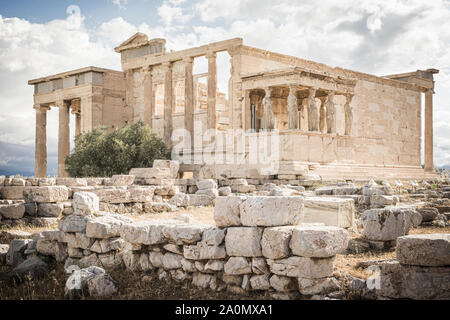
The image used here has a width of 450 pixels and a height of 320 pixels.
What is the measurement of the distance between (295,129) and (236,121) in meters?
3.69

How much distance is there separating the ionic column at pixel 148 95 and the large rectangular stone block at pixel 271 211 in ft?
67.2

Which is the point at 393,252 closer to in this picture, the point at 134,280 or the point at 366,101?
the point at 134,280

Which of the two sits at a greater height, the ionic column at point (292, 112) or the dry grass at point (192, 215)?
the ionic column at point (292, 112)

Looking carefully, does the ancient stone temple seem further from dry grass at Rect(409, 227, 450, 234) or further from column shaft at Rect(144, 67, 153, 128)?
dry grass at Rect(409, 227, 450, 234)

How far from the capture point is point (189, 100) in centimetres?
2373

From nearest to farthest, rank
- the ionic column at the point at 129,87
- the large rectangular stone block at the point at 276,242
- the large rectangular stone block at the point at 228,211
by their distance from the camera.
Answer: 1. the large rectangular stone block at the point at 276,242
2. the large rectangular stone block at the point at 228,211
3. the ionic column at the point at 129,87

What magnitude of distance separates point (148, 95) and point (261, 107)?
689cm

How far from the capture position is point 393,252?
6793 mm

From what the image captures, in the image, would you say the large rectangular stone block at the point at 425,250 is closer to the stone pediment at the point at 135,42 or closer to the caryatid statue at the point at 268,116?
the caryatid statue at the point at 268,116

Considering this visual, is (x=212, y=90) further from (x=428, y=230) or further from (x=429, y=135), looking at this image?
(x=428, y=230)

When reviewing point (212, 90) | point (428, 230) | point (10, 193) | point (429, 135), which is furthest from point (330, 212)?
point (429, 135)

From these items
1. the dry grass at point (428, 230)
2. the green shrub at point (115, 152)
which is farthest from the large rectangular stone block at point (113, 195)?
the green shrub at point (115, 152)

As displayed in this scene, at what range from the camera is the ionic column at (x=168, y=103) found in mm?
24500
